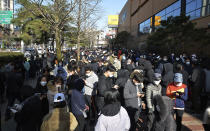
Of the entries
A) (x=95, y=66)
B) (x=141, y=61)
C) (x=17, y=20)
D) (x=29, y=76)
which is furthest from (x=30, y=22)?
(x=141, y=61)

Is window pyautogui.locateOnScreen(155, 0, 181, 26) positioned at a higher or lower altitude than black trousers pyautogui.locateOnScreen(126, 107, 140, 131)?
higher

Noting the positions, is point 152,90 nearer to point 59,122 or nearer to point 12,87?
point 59,122

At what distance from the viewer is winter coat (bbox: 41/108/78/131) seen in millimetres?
2863

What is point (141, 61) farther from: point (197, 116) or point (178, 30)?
point (178, 30)

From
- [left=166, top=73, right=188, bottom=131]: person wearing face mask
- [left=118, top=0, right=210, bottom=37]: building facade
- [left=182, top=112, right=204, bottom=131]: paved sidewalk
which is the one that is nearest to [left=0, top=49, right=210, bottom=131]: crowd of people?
[left=166, top=73, right=188, bottom=131]: person wearing face mask

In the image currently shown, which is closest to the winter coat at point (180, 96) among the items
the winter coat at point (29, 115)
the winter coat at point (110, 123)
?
the winter coat at point (110, 123)

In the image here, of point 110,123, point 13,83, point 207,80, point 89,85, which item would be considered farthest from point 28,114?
point 207,80

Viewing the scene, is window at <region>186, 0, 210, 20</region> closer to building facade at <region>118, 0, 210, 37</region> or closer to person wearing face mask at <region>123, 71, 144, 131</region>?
building facade at <region>118, 0, 210, 37</region>

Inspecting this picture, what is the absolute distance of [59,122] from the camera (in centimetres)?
289

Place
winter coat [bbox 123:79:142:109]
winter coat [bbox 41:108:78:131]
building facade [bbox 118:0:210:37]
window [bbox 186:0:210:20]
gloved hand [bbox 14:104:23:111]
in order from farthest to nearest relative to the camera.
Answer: building facade [bbox 118:0:210:37]
window [bbox 186:0:210:20]
winter coat [bbox 123:79:142:109]
gloved hand [bbox 14:104:23:111]
winter coat [bbox 41:108:78:131]

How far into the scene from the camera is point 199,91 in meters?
6.23

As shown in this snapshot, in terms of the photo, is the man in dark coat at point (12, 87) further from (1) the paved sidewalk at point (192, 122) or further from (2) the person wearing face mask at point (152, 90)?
(1) the paved sidewalk at point (192, 122)

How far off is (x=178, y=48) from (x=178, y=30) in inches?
83.1

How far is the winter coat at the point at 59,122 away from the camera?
286 centimetres
